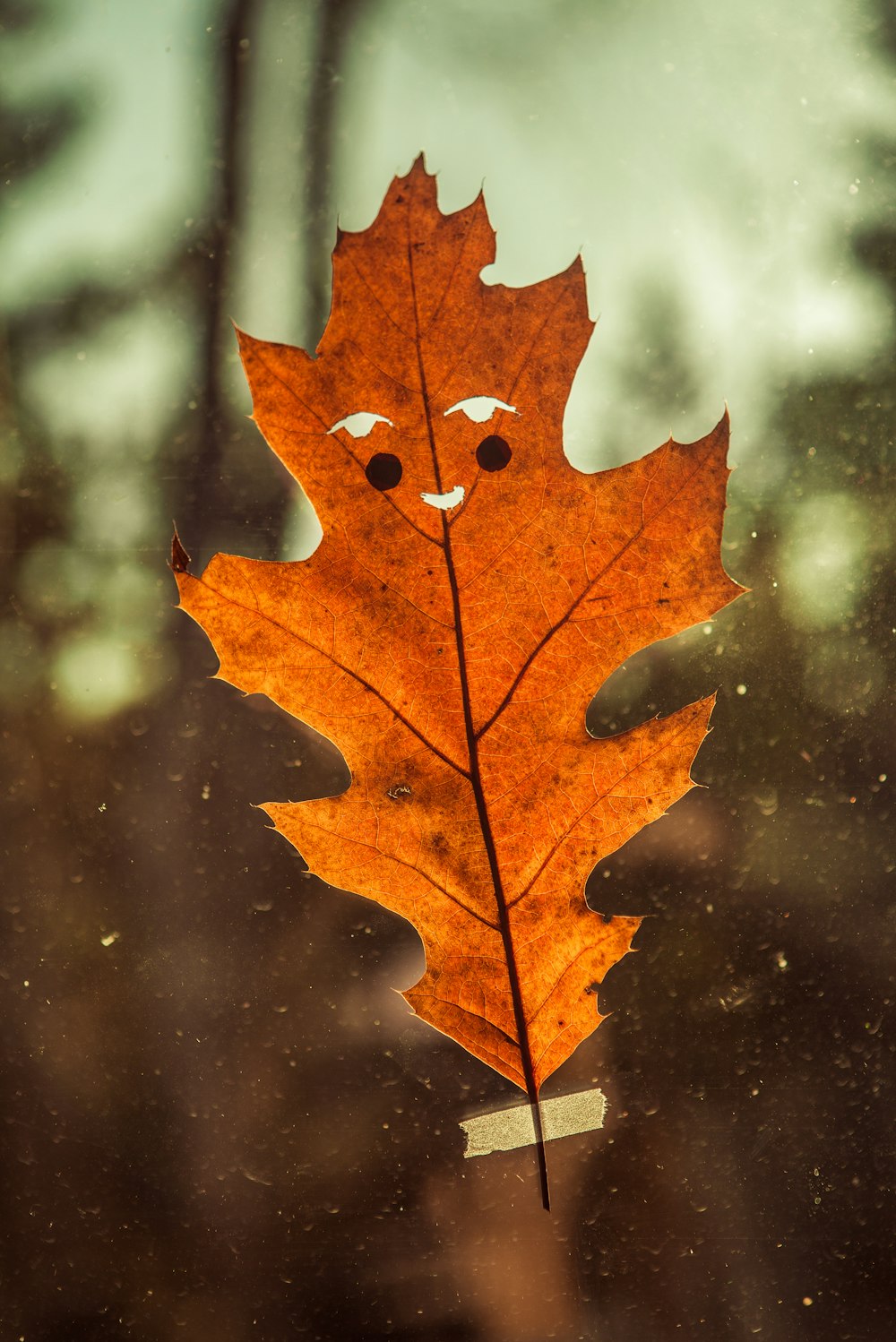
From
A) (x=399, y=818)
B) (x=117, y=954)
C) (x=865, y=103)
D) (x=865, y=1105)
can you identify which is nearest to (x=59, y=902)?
(x=117, y=954)

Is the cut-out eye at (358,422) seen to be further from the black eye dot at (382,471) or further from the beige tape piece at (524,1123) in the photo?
the beige tape piece at (524,1123)

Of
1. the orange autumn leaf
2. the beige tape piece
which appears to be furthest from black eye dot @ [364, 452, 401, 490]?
the beige tape piece

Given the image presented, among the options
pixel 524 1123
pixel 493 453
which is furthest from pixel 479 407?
pixel 524 1123

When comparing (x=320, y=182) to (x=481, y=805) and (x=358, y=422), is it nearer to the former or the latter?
(x=358, y=422)

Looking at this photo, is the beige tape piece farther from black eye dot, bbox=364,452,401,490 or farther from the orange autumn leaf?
black eye dot, bbox=364,452,401,490

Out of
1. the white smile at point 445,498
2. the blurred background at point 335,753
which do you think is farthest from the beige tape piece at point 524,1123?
the white smile at point 445,498

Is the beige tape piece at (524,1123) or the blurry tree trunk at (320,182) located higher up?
the blurry tree trunk at (320,182)
